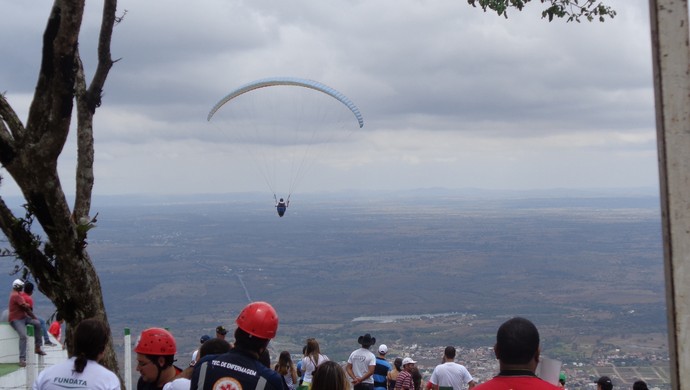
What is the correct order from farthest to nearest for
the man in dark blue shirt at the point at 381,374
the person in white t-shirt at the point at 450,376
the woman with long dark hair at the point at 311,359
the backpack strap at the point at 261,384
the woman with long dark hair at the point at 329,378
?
the man in dark blue shirt at the point at 381,374, the woman with long dark hair at the point at 311,359, the person in white t-shirt at the point at 450,376, the woman with long dark hair at the point at 329,378, the backpack strap at the point at 261,384

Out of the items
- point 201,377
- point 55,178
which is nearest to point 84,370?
point 201,377

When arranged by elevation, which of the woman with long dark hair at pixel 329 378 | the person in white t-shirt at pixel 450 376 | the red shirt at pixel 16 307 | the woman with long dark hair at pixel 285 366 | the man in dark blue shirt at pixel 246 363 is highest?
the man in dark blue shirt at pixel 246 363

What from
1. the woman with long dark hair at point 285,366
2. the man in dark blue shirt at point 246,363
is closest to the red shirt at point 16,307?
the woman with long dark hair at point 285,366

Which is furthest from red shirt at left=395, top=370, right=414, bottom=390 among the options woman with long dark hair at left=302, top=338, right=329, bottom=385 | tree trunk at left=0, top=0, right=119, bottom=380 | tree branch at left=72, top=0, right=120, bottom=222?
tree branch at left=72, top=0, right=120, bottom=222

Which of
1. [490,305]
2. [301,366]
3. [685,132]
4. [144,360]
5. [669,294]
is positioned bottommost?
[490,305]

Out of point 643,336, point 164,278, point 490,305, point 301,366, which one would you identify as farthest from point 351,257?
point 301,366

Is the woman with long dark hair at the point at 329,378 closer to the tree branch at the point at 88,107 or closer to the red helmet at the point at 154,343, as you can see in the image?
the red helmet at the point at 154,343

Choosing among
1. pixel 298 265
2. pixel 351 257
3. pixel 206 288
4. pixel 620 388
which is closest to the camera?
pixel 620 388

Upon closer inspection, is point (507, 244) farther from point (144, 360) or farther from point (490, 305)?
point (144, 360)
